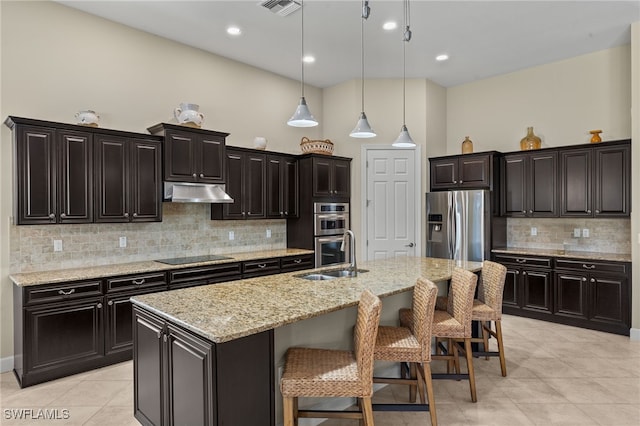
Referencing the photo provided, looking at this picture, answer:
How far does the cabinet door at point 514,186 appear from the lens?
544 cm

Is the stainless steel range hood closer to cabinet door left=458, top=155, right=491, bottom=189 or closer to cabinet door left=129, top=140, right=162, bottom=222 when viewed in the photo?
cabinet door left=129, top=140, right=162, bottom=222

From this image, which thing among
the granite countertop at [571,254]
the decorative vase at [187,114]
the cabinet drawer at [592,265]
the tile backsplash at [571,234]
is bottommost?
the cabinet drawer at [592,265]

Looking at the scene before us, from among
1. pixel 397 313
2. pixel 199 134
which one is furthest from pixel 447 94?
pixel 397 313

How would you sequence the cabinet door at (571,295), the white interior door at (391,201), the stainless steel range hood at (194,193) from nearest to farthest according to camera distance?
the stainless steel range hood at (194,193) < the cabinet door at (571,295) < the white interior door at (391,201)

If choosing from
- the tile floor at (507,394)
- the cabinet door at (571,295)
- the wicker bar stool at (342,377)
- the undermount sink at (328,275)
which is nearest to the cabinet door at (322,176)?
the undermount sink at (328,275)

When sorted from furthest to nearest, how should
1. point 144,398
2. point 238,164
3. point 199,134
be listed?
1. point 238,164
2. point 199,134
3. point 144,398

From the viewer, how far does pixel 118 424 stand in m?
2.66

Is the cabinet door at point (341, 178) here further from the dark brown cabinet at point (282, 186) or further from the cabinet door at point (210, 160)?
the cabinet door at point (210, 160)

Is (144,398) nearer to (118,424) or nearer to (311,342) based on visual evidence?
(118,424)

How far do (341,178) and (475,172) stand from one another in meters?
1.98

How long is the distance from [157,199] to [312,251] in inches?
87.5

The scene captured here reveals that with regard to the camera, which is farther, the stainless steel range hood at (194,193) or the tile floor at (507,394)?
the stainless steel range hood at (194,193)

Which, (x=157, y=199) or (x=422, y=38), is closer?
(x=157, y=199)

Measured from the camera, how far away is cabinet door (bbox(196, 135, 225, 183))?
447 cm
